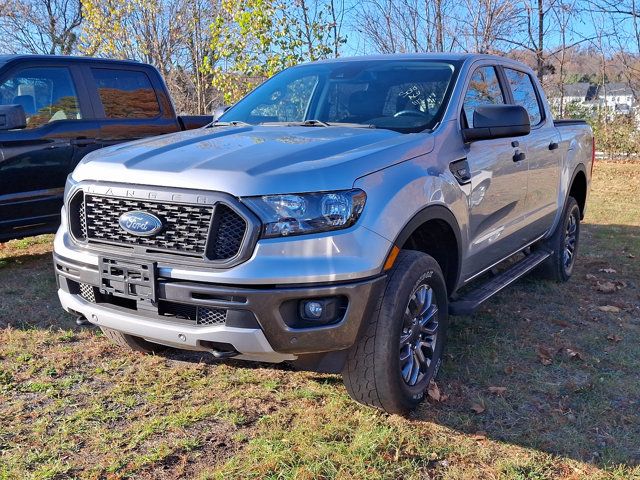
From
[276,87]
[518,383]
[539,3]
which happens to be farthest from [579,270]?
[539,3]

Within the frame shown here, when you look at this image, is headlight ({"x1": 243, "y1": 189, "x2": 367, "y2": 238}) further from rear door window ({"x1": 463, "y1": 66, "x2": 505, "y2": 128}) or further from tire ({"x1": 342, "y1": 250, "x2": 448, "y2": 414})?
rear door window ({"x1": 463, "y1": 66, "x2": 505, "y2": 128})

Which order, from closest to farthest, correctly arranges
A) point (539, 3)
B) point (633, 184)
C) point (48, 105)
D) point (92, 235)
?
point (92, 235)
point (48, 105)
point (633, 184)
point (539, 3)

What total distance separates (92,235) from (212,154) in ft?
2.33

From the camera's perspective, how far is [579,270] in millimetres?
6336

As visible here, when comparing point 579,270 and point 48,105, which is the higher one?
point 48,105

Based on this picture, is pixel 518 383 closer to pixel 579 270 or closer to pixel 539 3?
pixel 579 270

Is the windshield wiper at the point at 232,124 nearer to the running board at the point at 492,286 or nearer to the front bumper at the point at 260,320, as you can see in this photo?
the front bumper at the point at 260,320

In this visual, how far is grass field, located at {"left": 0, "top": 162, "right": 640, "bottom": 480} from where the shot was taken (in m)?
2.79

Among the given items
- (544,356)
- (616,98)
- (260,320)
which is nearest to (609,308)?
(544,356)

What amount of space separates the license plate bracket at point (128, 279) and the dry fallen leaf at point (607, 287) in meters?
4.32

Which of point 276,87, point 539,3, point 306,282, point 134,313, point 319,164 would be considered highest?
point 539,3

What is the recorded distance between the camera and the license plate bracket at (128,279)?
2746 mm

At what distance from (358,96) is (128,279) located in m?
1.98

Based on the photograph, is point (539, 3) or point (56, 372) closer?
point (56, 372)
